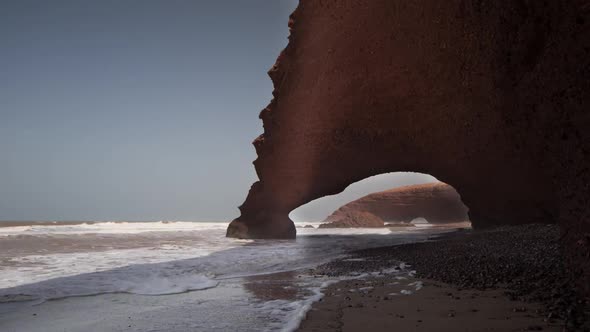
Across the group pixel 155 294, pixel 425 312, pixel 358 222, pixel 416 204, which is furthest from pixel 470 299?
pixel 416 204

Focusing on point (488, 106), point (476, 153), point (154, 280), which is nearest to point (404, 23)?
point (488, 106)

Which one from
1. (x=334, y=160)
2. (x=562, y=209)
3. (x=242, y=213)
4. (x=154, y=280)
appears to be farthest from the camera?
(x=242, y=213)

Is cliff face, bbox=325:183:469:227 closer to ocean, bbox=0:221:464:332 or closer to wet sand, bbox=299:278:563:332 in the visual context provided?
ocean, bbox=0:221:464:332

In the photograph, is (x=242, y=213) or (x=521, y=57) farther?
(x=242, y=213)

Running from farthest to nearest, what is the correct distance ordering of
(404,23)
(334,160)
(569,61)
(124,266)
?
(334,160) → (404,23) → (124,266) → (569,61)

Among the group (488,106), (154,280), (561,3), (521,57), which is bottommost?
(154,280)

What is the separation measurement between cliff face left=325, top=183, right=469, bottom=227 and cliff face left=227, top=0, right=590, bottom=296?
26815 millimetres

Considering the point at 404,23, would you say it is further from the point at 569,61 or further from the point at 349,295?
the point at 349,295

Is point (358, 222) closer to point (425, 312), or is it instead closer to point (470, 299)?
point (470, 299)

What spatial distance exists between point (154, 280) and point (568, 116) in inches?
264

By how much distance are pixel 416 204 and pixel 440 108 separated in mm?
37217

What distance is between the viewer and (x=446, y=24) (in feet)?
29.9

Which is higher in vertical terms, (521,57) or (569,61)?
(521,57)

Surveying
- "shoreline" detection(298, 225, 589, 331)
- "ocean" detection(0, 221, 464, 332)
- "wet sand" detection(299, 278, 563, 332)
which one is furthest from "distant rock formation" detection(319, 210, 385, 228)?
"wet sand" detection(299, 278, 563, 332)
